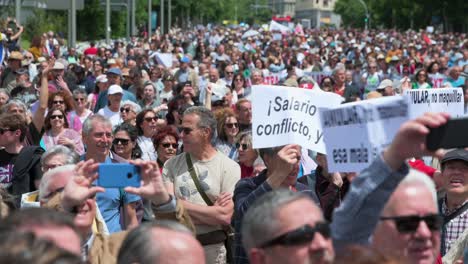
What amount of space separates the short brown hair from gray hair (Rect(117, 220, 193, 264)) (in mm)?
5017

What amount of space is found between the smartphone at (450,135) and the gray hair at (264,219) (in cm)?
67

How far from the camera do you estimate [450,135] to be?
11.5ft

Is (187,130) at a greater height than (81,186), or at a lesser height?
lesser

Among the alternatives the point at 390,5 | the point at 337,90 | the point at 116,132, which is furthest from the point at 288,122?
the point at 390,5

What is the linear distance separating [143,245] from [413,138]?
104cm

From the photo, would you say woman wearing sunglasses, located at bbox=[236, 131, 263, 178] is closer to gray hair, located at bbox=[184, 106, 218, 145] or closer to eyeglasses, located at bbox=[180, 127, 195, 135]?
gray hair, located at bbox=[184, 106, 218, 145]

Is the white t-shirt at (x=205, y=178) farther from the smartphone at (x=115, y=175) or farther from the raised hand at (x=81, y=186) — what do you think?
the smartphone at (x=115, y=175)

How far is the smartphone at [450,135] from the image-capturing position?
349cm

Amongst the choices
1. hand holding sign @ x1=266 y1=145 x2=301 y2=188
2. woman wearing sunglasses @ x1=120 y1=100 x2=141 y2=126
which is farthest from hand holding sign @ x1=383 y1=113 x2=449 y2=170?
woman wearing sunglasses @ x1=120 y1=100 x2=141 y2=126

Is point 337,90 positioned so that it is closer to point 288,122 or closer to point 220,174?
point 220,174

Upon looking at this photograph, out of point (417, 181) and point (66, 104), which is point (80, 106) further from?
point (417, 181)

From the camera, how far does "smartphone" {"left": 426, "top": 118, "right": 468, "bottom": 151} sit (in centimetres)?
Answer: 349

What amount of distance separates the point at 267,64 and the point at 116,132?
19.4 m

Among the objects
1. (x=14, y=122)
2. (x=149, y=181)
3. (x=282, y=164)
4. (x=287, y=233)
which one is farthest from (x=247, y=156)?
(x=287, y=233)
